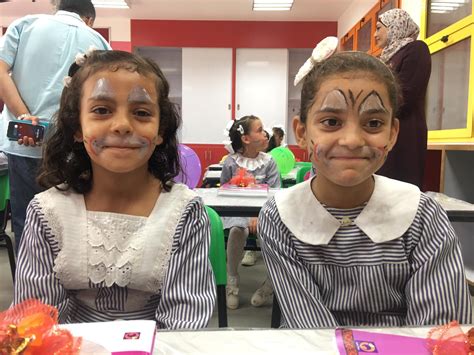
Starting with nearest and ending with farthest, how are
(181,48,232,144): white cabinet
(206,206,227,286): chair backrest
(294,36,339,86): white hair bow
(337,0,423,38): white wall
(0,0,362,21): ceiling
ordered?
(294,36,339,86): white hair bow
(206,206,227,286): chair backrest
(337,0,423,38): white wall
(0,0,362,21): ceiling
(181,48,232,144): white cabinet

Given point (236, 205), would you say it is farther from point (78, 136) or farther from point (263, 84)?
point (263, 84)

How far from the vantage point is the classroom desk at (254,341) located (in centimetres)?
62

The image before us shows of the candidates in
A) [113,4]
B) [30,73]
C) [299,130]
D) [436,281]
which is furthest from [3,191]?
[113,4]

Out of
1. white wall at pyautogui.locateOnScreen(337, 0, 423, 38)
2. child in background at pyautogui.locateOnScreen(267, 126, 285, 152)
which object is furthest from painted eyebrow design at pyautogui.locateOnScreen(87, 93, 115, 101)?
child in background at pyautogui.locateOnScreen(267, 126, 285, 152)

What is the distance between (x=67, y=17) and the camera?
1.84 metres

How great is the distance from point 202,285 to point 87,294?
10.1 inches

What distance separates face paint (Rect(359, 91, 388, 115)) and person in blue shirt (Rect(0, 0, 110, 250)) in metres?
1.30

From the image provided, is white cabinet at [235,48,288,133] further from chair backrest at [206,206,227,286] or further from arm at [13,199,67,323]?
arm at [13,199,67,323]

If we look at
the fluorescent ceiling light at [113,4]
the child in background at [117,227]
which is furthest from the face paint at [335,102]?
the fluorescent ceiling light at [113,4]

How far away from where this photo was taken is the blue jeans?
172 cm

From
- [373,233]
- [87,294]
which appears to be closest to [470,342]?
[373,233]

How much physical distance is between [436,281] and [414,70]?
71.6 inches

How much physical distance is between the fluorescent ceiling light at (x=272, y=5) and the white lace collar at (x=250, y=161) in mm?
3755

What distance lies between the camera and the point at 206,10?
21.8 ft
